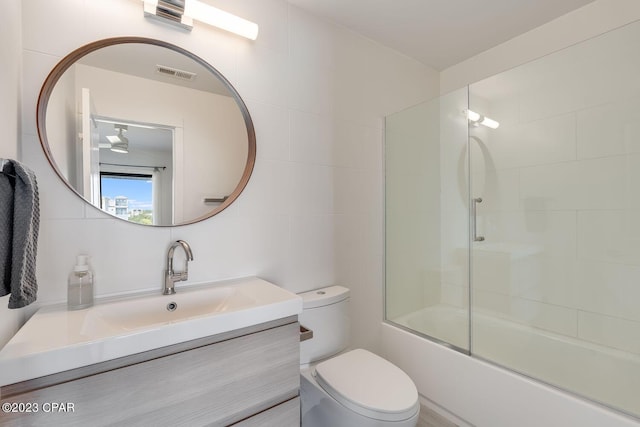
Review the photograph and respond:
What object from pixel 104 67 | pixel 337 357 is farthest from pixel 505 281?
pixel 104 67

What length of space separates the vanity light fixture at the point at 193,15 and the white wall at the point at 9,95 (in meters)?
0.41

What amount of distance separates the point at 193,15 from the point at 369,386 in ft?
5.50

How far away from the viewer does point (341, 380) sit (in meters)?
1.23

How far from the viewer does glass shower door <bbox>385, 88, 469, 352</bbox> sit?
191 centimetres

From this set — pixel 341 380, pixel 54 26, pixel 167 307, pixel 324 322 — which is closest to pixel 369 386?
pixel 341 380

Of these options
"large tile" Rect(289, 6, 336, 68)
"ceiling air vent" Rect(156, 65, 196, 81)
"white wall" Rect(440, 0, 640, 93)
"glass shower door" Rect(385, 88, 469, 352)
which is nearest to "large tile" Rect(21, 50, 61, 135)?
"ceiling air vent" Rect(156, 65, 196, 81)

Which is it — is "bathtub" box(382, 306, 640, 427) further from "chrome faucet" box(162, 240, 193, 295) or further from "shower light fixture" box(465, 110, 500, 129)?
"chrome faucet" box(162, 240, 193, 295)

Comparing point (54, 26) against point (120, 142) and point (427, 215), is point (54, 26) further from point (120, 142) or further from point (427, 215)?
point (427, 215)

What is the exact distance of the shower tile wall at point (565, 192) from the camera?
141 centimetres

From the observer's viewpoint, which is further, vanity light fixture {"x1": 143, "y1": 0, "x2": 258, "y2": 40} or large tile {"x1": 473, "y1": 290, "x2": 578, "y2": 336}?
large tile {"x1": 473, "y1": 290, "x2": 578, "y2": 336}

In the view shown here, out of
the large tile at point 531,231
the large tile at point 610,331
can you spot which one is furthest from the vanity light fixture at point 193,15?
the large tile at point 610,331

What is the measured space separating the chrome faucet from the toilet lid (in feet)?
2.36

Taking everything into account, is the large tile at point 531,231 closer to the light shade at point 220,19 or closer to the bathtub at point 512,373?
the bathtub at point 512,373

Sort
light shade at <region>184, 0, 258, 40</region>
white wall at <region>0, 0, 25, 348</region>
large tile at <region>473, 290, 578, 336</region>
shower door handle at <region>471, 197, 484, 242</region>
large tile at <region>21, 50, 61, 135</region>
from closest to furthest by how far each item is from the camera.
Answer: white wall at <region>0, 0, 25, 348</region> → large tile at <region>21, 50, 61, 135</region> → light shade at <region>184, 0, 258, 40</region> → large tile at <region>473, 290, 578, 336</region> → shower door handle at <region>471, 197, 484, 242</region>
